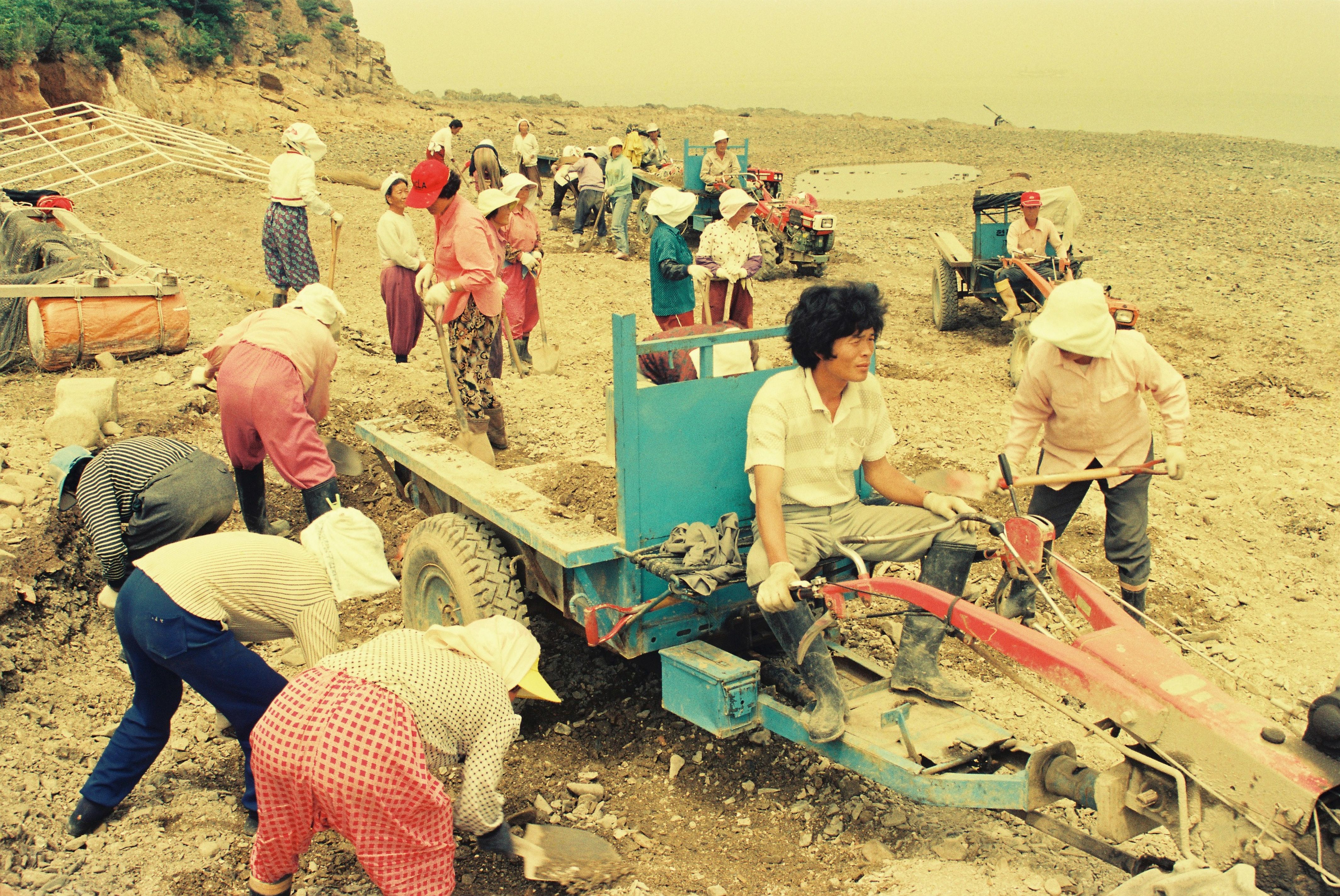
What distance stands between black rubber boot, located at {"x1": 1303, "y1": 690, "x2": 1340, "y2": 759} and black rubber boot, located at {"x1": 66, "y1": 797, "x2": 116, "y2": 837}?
11.6ft

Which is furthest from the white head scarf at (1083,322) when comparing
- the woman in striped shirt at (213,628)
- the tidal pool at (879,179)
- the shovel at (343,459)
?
the tidal pool at (879,179)

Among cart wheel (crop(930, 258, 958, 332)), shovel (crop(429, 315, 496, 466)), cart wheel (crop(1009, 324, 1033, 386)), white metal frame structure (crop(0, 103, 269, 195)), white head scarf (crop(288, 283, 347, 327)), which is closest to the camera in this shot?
white head scarf (crop(288, 283, 347, 327))

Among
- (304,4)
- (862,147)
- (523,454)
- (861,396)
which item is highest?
(304,4)

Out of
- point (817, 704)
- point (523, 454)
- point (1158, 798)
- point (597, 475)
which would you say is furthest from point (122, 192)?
point (1158, 798)

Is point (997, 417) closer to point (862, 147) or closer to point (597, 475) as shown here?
point (597, 475)

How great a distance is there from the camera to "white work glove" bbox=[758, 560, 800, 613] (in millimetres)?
2949

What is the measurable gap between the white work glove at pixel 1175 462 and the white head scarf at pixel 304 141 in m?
6.65

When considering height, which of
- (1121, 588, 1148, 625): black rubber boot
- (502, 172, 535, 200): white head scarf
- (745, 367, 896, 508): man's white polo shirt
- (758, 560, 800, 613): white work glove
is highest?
(502, 172, 535, 200): white head scarf

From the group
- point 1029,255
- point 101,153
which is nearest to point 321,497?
point 1029,255

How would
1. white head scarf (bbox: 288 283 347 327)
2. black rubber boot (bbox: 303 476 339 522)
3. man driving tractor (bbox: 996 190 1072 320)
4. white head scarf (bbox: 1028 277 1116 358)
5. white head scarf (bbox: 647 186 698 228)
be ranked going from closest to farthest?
white head scarf (bbox: 1028 277 1116 358) < black rubber boot (bbox: 303 476 339 522) < white head scarf (bbox: 288 283 347 327) < white head scarf (bbox: 647 186 698 228) < man driving tractor (bbox: 996 190 1072 320)

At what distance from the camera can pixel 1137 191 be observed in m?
19.6

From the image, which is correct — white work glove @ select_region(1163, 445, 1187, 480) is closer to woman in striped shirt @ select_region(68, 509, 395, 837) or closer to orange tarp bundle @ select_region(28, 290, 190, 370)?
woman in striped shirt @ select_region(68, 509, 395, 837)

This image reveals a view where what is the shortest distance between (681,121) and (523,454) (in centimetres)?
3369

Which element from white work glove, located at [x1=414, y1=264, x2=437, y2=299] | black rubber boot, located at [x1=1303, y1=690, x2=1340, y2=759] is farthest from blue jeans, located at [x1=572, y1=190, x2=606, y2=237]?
black rubber boot, located at [x1=1303, y1=690, x2=1340, y2=759]
